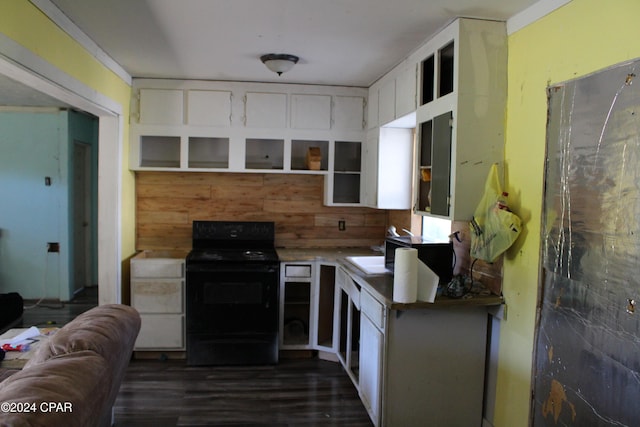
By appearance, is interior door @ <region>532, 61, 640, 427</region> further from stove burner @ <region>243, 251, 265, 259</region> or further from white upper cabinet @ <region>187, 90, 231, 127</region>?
white upper cabinet @ <region>187, 90, 231, 127</region>

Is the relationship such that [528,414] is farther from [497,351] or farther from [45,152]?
[45,152]

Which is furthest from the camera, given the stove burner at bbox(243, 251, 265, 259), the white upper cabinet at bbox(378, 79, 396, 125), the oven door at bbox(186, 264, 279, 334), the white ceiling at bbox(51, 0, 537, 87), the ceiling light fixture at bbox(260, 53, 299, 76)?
the stove burner at bbox(243, 251, 265, 259)

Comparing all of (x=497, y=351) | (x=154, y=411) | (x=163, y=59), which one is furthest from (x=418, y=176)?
(x=154, y=411)

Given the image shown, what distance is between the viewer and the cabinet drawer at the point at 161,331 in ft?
12.1

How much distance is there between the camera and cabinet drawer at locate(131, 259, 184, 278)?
12.1 feet

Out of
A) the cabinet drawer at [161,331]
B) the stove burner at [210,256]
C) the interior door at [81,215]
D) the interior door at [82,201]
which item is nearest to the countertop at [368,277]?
the stove burner at [210,256]

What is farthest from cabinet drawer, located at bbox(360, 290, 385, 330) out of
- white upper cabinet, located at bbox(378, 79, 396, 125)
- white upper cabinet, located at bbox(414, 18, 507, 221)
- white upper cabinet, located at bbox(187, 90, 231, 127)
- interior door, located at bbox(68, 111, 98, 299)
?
interior door, located at bbox(68, 111, 98, 299)

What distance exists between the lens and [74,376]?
4.46 ft

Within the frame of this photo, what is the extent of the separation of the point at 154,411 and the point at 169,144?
227 cm

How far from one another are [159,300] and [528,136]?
2957 mm

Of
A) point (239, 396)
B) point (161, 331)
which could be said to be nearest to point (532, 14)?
point (239, 396)

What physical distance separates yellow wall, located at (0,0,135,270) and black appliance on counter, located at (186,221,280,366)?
805 millimetres

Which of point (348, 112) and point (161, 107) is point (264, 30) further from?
point (161, 107)

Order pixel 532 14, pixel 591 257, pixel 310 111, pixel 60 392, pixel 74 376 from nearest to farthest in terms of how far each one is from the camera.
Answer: pixel 60 392
pixel 74 376
pixel 591 257
pixel 532 14
pixel 310 111
